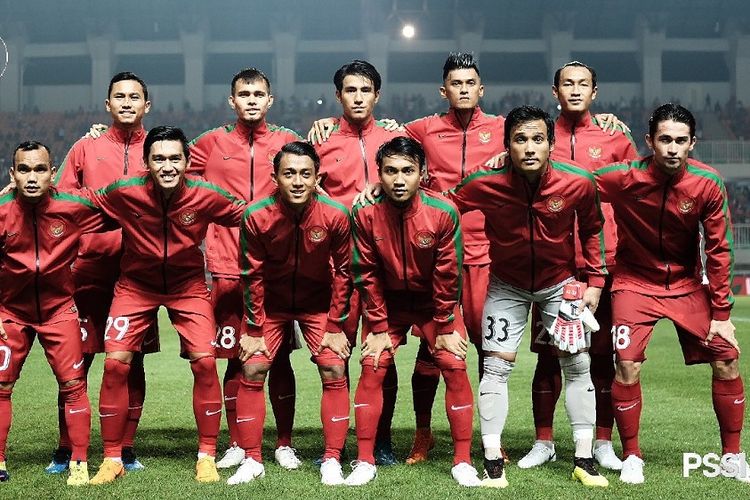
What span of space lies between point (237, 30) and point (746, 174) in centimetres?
1811

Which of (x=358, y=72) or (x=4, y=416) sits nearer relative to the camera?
(x=4, y=416)

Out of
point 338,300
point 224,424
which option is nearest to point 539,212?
point 338,300

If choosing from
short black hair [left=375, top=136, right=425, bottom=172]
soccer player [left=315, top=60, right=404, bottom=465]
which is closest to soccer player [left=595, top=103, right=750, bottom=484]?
short black hair [left=375, top=136, right=425, bottom=172]

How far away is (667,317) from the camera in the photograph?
5.07 m

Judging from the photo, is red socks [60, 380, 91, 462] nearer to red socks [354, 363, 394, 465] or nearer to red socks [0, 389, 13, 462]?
red socks [0, 389, 13, 462]

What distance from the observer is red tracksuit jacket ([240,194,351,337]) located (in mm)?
5078

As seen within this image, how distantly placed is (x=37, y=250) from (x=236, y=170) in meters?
1.30

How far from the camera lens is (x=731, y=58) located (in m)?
34.0

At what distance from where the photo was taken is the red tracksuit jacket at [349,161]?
579cm

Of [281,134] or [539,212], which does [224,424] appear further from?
[539,212]

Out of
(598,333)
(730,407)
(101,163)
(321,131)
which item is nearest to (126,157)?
(101,163)

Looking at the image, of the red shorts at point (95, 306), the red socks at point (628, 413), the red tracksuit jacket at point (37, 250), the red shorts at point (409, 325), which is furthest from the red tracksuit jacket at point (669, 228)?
the red tracksuit jacket at point (37, 250)

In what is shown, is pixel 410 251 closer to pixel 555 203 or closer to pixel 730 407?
pixel 555 203

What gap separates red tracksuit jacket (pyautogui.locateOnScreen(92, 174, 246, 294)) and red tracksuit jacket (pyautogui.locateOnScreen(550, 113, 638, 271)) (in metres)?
2.02
